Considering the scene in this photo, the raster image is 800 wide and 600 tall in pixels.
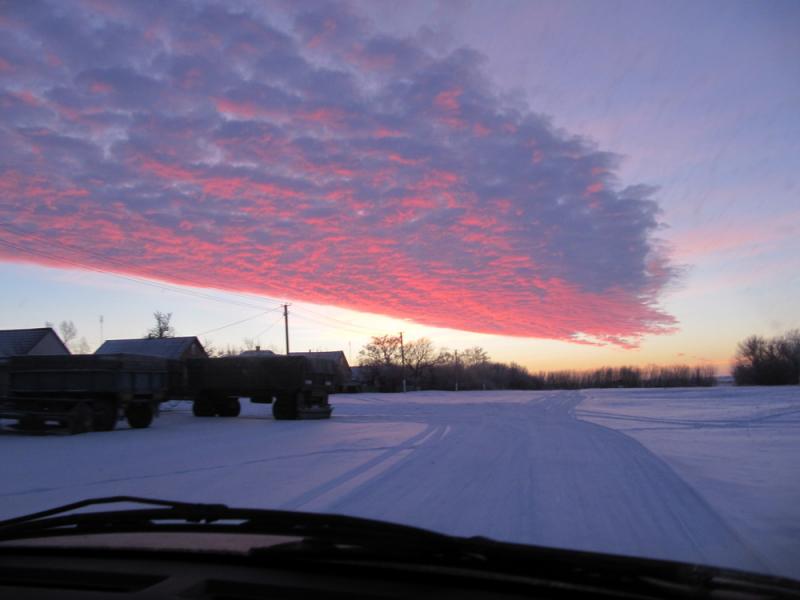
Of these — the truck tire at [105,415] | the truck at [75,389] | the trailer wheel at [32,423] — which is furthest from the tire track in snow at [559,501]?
the trailer wheel at [32,423]

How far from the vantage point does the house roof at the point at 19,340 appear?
3781 centimetres

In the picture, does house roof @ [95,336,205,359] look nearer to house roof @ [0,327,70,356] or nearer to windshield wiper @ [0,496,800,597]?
house roof @ [0,327,70,356]

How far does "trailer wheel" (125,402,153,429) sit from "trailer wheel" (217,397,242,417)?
5.35 m

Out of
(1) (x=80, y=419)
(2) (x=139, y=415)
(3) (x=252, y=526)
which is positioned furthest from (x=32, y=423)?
(3) (x=252, y=526)

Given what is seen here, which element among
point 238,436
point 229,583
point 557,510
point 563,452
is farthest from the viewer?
point 238,436

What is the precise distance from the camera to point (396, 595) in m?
2.26

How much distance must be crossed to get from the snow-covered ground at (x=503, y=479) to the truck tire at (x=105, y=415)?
51.7 inches

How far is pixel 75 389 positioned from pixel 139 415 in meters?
2.42

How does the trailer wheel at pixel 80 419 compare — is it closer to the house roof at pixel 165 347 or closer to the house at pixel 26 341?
the house at pixel 26 341

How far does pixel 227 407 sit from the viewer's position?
25734mm

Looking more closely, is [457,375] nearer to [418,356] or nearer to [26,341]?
[418,356]

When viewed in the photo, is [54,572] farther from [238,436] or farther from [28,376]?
[28,376]

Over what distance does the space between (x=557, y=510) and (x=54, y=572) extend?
17.4 feet

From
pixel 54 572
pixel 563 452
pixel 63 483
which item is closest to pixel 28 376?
pixel 63 483
